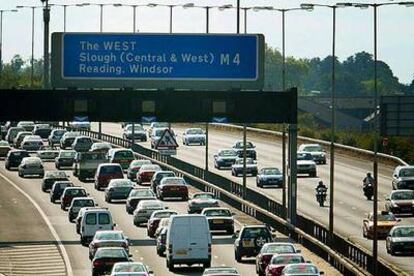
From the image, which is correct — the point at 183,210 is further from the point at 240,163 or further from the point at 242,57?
the point at 240,163

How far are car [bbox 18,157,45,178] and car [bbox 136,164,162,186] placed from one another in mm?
10518

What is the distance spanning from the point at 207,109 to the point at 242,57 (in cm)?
282

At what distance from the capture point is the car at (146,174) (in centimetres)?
10300

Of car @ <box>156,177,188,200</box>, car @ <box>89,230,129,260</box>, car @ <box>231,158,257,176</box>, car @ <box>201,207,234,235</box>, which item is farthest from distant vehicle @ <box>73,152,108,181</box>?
car @ <box>89,230,129,260</box>

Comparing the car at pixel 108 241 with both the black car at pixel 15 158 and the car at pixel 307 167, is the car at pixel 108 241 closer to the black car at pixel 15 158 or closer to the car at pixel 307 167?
the car at pixel 307 167

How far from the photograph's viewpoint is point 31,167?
112 metres

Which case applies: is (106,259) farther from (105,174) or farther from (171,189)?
A: (105,174)

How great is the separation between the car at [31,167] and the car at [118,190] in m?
20.0

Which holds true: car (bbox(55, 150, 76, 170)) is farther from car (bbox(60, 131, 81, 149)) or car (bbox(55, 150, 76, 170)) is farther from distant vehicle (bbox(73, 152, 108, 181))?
car (bbox(60, 131, 81, 149))

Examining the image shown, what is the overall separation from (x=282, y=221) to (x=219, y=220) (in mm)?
3273

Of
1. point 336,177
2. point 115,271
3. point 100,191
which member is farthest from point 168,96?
point 336,177

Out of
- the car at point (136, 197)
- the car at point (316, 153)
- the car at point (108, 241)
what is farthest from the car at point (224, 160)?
the car at point (108, 241)

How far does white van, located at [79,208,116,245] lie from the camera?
7044 cm

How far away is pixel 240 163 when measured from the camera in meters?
113
